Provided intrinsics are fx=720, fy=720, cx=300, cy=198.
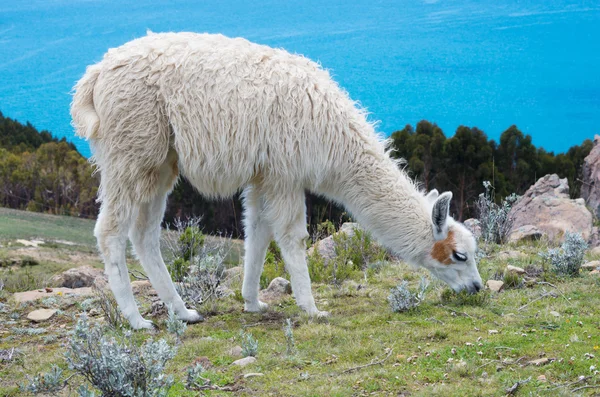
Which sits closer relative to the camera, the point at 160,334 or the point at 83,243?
the point at 160,334

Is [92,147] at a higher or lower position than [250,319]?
higher

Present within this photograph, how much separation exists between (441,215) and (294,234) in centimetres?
130

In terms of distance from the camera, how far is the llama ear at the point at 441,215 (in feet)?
20.4

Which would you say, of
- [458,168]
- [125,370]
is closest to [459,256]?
[125,370]

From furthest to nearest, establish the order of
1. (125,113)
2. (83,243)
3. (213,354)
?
(83,243), (125,113), (213,354)

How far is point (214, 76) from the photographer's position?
6.04 metres

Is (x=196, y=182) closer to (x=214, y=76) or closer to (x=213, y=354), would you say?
(x=214, y=76)

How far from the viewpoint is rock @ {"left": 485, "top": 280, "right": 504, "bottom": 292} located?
23.5 ft

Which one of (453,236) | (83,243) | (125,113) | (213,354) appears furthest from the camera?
(83,243)

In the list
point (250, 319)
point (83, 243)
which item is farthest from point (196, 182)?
point (83, 243)

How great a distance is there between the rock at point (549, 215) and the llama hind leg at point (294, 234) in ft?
15.4

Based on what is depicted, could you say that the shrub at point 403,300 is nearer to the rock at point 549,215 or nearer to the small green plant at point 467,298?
the small green plant at point 467,298

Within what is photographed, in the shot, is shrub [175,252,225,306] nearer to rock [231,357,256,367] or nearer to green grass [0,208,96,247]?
rock [231,357,256,367]

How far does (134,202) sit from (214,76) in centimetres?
126
